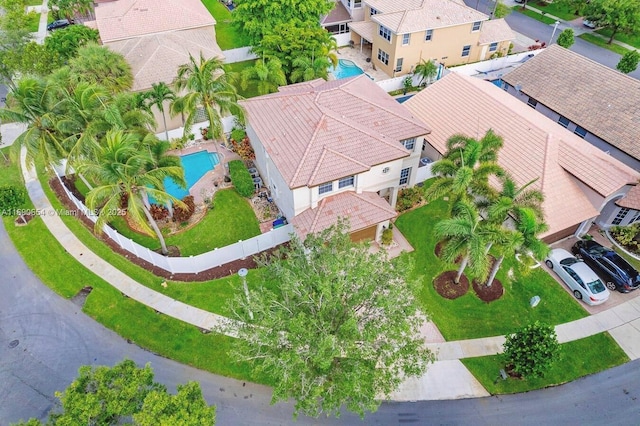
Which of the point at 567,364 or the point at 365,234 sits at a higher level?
the point at 365,234

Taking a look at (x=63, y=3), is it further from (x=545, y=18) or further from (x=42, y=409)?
(x=545, y=18)

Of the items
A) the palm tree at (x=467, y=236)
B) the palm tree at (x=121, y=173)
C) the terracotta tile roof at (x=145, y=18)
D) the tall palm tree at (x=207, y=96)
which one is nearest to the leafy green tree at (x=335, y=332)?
the palm tree at (x=467, y=236)

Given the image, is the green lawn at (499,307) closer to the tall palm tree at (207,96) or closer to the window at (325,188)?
the window at (325,188)

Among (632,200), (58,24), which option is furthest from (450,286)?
(58,24)

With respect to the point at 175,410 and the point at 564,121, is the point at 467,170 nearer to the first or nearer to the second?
the point at 175,410

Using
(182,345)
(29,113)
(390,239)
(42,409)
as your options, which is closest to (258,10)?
(29,113)
